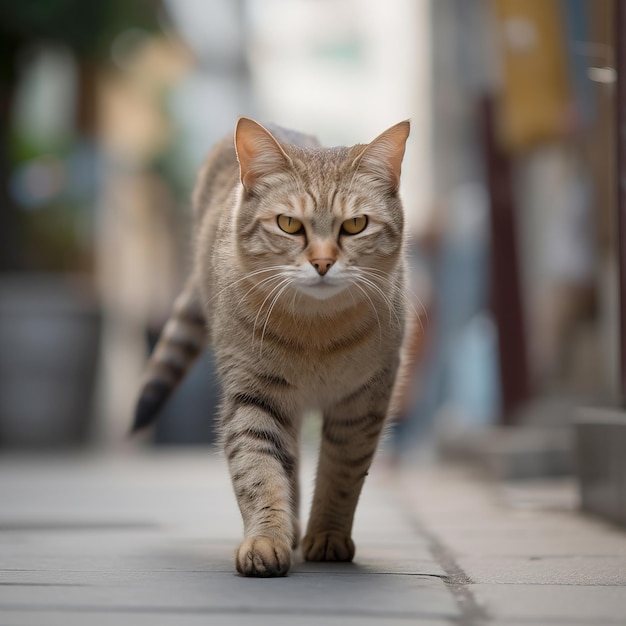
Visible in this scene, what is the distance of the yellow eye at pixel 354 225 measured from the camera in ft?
8.33

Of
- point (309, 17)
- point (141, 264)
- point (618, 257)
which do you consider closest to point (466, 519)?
point (618, 257)

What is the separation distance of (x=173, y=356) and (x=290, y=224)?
0.85m

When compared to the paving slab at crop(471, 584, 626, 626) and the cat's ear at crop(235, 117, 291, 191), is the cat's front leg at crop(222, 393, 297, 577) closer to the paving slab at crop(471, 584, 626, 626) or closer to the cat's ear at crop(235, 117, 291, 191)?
the paving slab at crop(471, 584, 626, 626)

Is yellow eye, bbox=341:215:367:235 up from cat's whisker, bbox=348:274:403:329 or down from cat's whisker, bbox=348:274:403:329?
up

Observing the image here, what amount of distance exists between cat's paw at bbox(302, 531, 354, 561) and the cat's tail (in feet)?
2.32

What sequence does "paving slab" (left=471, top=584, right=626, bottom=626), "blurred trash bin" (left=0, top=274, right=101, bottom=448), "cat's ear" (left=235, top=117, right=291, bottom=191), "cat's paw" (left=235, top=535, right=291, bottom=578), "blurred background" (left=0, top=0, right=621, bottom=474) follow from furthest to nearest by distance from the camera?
1. "blurred trash bin" (left=0, top=274, right=101, bottom=448)
2. "blurred background" (left=0, top=0, right=621, bottom=474)
3. "cat's ear" (left=235, top=117, right=291, bottom=191)
4. "cat's paw" (left=235, top=535, right=291, bottom=578)
5. "paving slab" (left=471, top=584, right=626, bottom=626)

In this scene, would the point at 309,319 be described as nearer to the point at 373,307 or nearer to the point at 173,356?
the point at 373,307

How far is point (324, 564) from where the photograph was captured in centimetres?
259

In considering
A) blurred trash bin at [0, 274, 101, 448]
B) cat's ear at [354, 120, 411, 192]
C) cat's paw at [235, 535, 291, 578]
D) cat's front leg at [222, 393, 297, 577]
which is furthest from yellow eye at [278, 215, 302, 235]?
blurred trash bin at [0, 274, 101, 448]

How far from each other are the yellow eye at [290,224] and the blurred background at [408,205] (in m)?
0.87

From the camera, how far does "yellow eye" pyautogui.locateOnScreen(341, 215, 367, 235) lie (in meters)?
2.54

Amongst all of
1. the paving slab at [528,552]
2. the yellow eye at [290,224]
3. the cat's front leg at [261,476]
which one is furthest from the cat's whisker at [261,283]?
the paving slab at [528,552]

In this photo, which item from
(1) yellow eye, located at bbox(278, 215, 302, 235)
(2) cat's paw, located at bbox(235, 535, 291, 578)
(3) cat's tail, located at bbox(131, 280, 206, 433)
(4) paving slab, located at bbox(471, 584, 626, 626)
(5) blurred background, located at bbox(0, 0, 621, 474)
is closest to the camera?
(4) paving slab, located at bbox(471, 584, 626, 626)

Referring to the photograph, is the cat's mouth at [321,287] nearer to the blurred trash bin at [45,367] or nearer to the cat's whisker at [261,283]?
the cat's whisker at [261,283]
